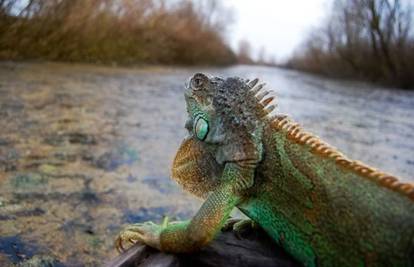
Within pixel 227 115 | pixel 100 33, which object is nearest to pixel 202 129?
pixel 227 115

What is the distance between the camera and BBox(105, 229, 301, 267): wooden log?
205cm

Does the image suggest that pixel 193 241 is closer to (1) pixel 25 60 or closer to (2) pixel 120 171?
(2) pixel 120 171

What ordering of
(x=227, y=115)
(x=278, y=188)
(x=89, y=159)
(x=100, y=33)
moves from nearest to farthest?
(x=278, y=188) < (x=227, y=115) < (x=89, y=159) < (x=100, y=33)

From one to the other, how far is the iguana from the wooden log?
0.17 ft

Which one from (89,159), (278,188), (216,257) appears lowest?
(89,159)

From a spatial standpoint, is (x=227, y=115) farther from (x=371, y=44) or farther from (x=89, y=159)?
(x=371, y=44)

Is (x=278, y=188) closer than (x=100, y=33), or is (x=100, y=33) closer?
(x=278, y=188)

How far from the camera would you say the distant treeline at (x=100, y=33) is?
17016 millimetres

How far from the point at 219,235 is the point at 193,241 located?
0.93ft

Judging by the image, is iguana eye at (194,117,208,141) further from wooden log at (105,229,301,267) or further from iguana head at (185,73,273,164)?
wooden log at (105,229,301,267)

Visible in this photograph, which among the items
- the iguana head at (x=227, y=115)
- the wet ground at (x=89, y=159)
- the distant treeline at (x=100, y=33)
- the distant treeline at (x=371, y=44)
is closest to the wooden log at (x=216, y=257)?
the iguana head at (x=227, y=115)

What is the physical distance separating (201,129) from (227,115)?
144 mm

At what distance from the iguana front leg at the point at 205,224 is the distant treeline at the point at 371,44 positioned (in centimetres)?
3286

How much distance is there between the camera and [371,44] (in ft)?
126
